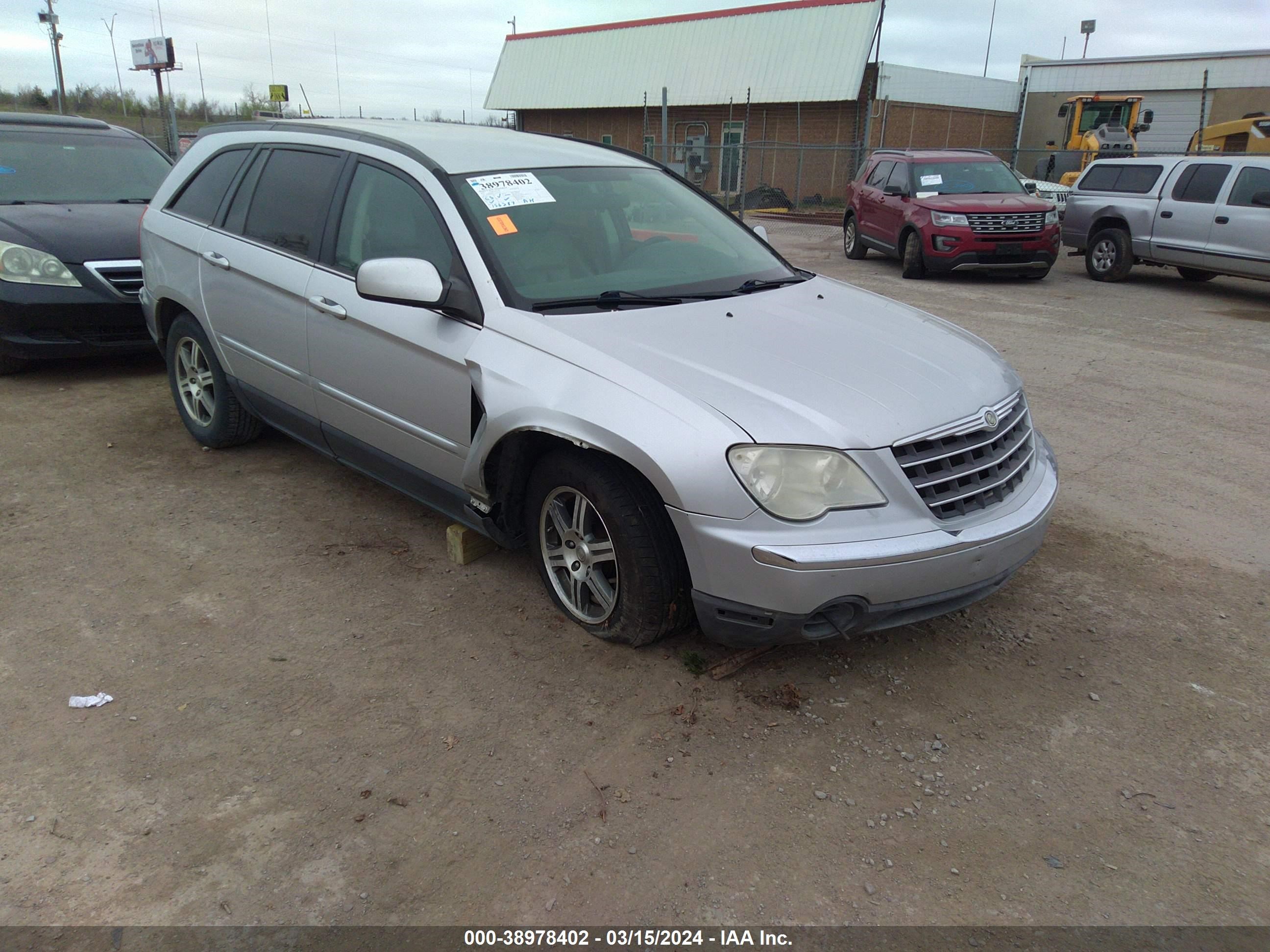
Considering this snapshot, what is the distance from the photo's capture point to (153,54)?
94.9 feet

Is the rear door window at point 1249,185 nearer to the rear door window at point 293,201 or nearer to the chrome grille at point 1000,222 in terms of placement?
the chrome grille at point 1000,222

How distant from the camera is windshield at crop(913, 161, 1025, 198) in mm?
12844

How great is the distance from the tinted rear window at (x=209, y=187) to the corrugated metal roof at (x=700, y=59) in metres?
26.7

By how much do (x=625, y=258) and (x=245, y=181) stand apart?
222 cm

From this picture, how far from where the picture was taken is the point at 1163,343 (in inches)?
340

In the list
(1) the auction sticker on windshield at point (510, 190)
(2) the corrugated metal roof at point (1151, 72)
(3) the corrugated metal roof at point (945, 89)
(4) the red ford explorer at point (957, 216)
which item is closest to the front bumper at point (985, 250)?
(4) the red ford explorer at point (957, 216)

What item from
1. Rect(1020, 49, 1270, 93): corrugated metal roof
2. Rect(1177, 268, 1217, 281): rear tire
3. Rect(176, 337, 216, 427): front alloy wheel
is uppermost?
Rect(1020, 49, 1270, 93): corrugated metal roof

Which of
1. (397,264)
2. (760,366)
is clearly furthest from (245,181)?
(760,366)

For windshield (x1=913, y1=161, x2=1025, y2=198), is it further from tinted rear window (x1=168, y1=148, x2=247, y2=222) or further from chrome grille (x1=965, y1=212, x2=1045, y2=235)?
tinted rear window (x1=168, y1=148, x2=247, y2=222)

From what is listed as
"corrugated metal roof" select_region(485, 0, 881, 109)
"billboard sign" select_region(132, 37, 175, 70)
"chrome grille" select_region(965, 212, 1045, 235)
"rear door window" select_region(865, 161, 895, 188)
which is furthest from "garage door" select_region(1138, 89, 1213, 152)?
"billboard sign" select_region(132, 37, 175, 70)

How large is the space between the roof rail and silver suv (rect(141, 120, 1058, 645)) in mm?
4061

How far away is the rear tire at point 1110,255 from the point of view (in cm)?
1235

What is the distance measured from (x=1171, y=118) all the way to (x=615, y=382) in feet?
117

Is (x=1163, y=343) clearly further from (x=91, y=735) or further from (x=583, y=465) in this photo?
(x=91, y=735)
